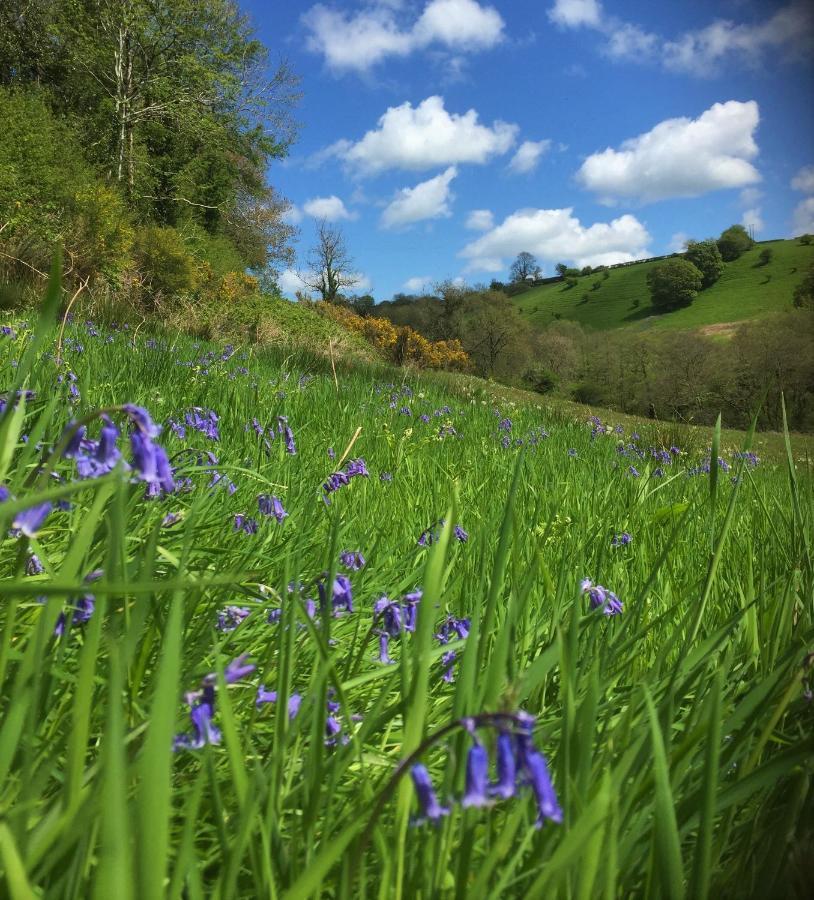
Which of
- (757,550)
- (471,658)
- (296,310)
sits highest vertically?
(296,310)

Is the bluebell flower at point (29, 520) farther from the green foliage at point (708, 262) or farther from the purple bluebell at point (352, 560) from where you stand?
the green foliage at point (708, 262)

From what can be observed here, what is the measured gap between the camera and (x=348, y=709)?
110cm

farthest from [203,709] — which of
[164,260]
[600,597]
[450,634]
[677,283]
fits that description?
[677,283]

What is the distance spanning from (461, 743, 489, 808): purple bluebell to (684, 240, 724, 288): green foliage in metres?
94.2

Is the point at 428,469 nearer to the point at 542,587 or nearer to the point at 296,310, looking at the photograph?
the point at 542,587

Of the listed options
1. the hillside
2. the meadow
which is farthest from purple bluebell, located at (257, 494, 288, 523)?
the hillside

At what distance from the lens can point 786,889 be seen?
704 millimetres

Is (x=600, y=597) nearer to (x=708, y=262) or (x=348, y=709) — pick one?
(x=348, y=709)

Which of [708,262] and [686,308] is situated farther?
[708,262]

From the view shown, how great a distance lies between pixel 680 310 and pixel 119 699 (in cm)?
8749

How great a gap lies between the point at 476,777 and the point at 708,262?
95133 millimetres

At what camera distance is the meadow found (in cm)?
66

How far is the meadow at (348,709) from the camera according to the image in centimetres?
66

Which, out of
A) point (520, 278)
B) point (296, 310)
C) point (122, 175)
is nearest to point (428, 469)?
point (296, 310)
